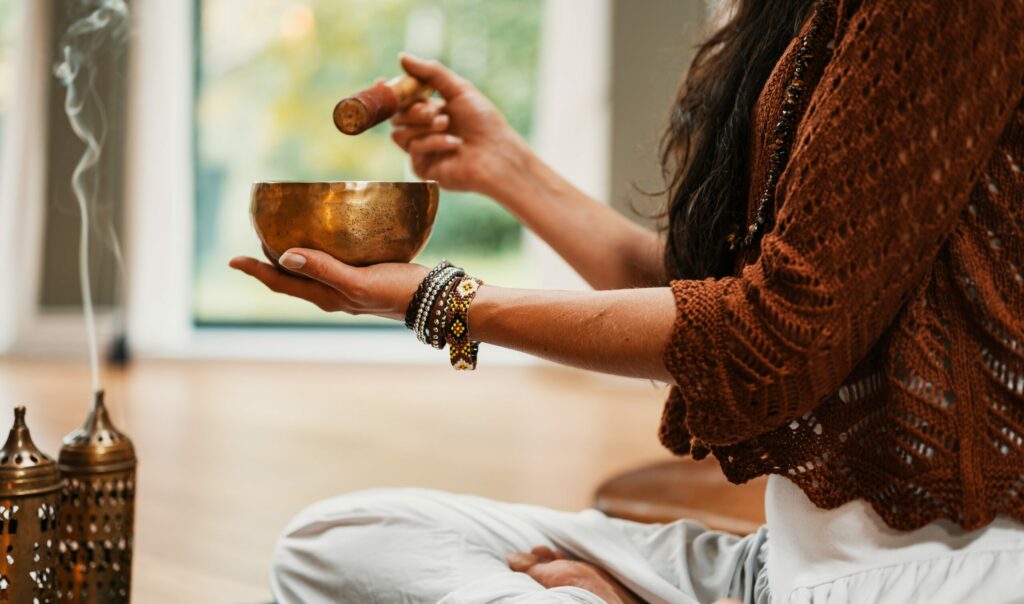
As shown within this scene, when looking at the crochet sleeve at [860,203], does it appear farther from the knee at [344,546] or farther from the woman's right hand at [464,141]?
the woman's right hand at [464,141]

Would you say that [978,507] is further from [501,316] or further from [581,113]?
[581,113]

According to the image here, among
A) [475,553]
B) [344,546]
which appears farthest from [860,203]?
[344,546]

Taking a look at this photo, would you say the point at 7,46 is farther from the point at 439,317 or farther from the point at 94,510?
the point at 439,317

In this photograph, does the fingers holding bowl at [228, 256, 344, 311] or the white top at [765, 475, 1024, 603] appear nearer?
the white top at [765, 475, 1024, 603]

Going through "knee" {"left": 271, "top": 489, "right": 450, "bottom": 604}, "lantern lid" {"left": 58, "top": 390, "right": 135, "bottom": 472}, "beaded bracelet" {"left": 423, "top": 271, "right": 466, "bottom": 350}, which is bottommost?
"knee" {"left": 271, "top": 489, "right": 450, "bottom": 604}

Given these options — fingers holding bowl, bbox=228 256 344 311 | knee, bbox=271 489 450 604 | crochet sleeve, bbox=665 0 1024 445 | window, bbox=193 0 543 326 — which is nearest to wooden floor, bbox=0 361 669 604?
knee, bbox=271 489 450 604

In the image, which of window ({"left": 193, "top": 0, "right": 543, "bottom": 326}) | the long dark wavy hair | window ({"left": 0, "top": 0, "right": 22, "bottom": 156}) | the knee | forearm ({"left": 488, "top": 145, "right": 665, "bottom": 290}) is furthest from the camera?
window ({"left": 193, "top": 0, "right": 543, "bottom": 326})

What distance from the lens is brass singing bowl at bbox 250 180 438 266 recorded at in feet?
3.54

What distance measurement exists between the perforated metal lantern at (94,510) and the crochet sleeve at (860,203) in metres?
0.65

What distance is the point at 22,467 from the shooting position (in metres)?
1.11

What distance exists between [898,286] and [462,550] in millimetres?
576

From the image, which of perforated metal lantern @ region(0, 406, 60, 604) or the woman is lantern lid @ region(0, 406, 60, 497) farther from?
the woman

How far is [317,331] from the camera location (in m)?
4.95

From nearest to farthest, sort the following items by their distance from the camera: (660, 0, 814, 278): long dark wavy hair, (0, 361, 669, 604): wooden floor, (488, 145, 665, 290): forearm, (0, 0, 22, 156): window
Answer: (660, 0, 814, 278): long dark wavy hair, (488, 145, 665, 290): forearm, (0, 361, 669, 604): wooden floor, (0, 0, 22, 156): window
